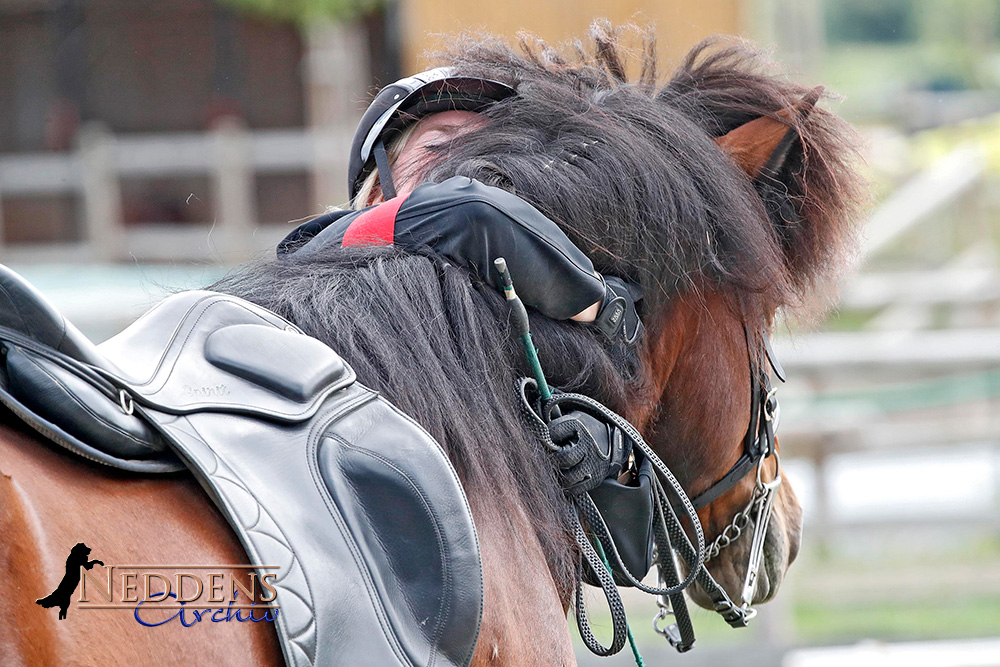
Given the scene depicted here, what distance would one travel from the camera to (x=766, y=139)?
5.31 feet

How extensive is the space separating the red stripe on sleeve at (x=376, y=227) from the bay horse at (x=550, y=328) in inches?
1.0

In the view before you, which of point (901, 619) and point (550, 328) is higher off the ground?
point (550, 328)

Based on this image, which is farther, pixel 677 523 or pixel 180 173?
pixel 180 173

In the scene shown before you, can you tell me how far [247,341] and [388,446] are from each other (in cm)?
20

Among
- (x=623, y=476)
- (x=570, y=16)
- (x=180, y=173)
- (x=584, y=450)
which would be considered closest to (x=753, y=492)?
(x=623, y=476)

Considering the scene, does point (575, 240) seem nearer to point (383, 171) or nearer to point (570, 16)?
point (383, 171)

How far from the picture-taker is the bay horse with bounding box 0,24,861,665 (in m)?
0.91

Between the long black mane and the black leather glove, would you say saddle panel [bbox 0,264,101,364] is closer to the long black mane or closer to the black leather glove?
the long black mane

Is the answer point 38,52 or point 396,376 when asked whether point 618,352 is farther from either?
point 38,52

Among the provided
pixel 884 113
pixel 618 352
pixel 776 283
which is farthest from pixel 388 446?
pixel 884 113

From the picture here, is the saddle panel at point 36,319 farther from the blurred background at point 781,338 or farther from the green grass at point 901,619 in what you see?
the green grass at point 901,619

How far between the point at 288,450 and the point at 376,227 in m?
0.43

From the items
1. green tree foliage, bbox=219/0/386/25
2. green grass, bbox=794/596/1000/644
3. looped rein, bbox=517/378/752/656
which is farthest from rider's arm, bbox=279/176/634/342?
green tree foliage, bbox=219/0/386/25

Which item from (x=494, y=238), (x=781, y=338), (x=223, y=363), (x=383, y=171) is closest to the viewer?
(x=223, y=363)
